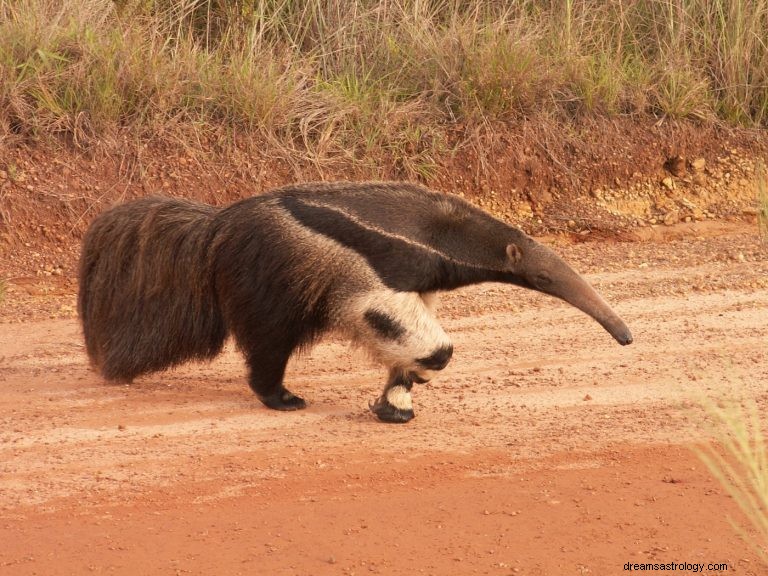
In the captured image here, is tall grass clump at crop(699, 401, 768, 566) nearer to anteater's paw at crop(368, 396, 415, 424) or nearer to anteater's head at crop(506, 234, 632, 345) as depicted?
anteater's head at crop(506, 234, 632, 345)

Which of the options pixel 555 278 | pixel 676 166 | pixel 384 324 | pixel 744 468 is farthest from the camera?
pixel 676 166

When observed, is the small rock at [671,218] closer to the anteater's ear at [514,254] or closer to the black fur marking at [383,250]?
the anteater's ear at [514,254]

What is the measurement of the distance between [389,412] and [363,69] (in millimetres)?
5195

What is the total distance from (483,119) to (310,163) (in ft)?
5.32

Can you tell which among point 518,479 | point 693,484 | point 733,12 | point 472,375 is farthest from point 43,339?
point 733,12

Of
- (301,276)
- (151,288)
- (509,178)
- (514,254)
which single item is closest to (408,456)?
(301,276)

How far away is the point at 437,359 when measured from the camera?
213 inches

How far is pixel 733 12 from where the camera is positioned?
1049cm

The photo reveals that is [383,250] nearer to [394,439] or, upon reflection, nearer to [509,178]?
[394,439]

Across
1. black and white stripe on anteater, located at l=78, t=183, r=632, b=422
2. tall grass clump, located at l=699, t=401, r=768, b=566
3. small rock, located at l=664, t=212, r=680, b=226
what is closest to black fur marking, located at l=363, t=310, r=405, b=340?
black and white stripe on anteater, located at l=78, t=183, r=632, b=422

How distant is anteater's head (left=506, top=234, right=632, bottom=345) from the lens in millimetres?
5582

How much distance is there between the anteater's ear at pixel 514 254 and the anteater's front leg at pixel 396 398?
0.76m

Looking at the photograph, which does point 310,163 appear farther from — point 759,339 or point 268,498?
point 268,498

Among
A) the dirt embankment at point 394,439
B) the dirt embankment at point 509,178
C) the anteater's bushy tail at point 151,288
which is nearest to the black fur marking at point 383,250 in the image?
the anteater's bushy tail at point 151,288
